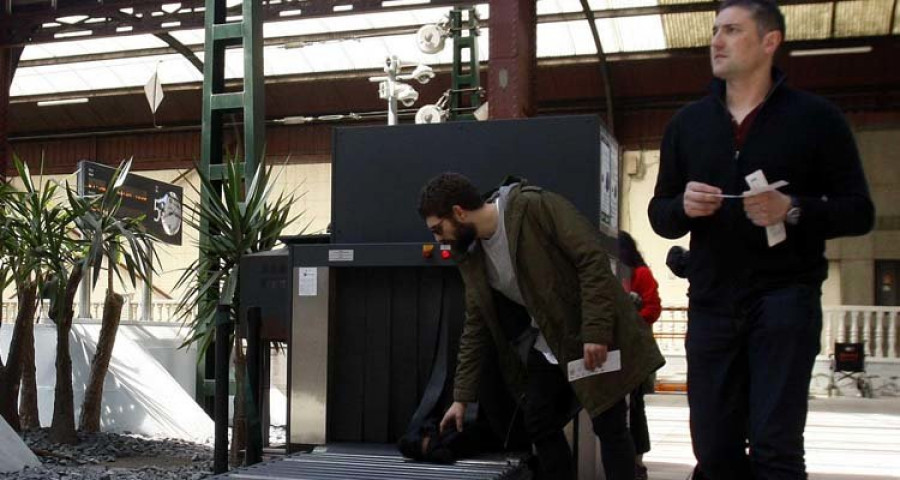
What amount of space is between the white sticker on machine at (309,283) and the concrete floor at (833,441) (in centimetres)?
264

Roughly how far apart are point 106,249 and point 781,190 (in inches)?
214

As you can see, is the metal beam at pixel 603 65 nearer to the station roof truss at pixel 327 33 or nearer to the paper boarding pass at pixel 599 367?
the station roof truss at pixel 327 33

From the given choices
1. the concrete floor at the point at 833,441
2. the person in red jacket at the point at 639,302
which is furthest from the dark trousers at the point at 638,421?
the concrete floor at the point at 833,441

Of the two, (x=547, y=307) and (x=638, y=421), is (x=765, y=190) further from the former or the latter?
(x=638, y=421)

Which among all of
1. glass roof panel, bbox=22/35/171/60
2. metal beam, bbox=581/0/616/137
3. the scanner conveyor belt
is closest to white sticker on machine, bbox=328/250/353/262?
the scanner conveyor belt

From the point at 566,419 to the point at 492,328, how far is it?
40 cm

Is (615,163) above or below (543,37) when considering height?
below

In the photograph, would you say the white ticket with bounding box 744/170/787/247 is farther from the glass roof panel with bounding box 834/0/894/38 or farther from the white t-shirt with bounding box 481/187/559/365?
the glass roof panel with bounding box 834/0/894/38

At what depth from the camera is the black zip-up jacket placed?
8.07 ft

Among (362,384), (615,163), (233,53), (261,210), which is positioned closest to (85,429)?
(261,210)

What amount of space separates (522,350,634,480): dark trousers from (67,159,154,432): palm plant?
4.02 m

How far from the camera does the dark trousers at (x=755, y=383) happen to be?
238 centimetres

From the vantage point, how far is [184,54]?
64.0 ft

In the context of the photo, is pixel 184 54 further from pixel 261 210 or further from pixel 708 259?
pixel 708 259
